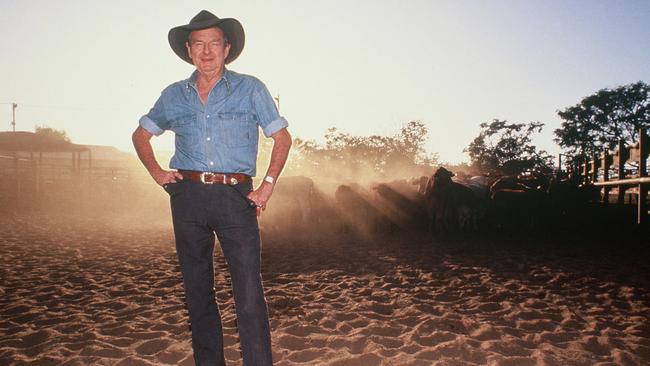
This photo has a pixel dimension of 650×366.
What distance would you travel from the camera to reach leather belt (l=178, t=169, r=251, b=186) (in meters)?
2.24

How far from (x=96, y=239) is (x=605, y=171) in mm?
14637

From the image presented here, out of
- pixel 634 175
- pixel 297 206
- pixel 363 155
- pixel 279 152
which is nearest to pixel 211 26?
pixel 279 152

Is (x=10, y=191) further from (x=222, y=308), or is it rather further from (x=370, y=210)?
(x=222, y=308)

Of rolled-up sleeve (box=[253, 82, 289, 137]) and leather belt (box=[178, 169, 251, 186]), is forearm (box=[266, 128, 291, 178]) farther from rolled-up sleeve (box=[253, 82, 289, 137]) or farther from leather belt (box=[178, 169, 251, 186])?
leather belt (box=[178, 169, 251, 186])

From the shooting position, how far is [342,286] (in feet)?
17.8

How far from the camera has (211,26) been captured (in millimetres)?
2322

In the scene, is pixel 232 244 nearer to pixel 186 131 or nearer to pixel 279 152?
pixel 279 152

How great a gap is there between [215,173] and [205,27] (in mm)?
833

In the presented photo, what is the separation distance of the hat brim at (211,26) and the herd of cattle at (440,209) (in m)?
8.94

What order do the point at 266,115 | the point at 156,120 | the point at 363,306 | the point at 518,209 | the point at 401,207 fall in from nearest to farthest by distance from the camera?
the point at 266,115, the point at 156,120, the point at 363,306, the point at 518,209, the point at 401,207

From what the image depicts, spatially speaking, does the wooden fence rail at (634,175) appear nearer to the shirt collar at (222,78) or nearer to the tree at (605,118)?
the shirt collar at (222,78)

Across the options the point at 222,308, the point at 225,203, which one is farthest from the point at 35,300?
the point at 225,203

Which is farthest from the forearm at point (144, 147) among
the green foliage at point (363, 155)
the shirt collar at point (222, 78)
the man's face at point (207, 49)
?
the green foliage at point (363, 155)

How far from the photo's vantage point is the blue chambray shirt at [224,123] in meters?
2.29
